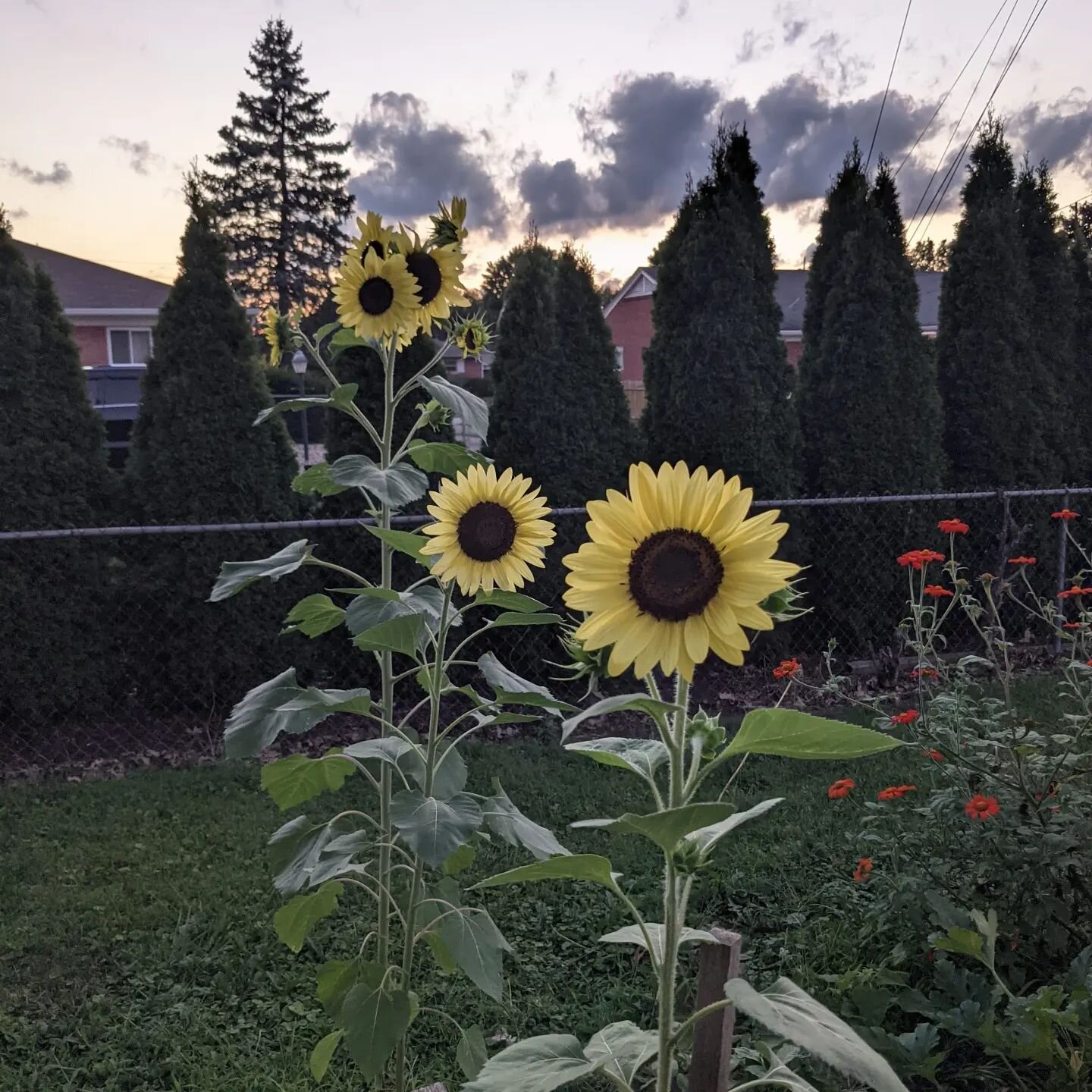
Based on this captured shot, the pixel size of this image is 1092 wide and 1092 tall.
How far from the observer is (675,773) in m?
1.04

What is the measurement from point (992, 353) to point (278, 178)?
39.1 metres

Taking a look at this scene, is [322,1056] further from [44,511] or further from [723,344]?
[723,344]

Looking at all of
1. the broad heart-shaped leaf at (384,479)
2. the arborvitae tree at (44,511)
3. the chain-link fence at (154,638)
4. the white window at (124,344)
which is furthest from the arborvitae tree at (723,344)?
the white window at (124,344)

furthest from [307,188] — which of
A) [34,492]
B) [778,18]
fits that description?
[34,492]

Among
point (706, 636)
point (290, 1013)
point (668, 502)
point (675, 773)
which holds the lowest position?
point (290, 1013)

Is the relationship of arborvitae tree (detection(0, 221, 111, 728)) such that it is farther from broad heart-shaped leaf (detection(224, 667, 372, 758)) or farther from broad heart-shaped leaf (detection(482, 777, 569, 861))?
broad heart-shaped leaf (detection(482, 777, 569, 861))

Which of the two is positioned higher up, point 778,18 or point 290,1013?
point 778,18

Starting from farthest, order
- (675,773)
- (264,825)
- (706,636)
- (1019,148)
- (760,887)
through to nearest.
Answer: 1. (1019,148)
2. (264,825)
3. (760,887)
4. (675,773)
5. (706,636)

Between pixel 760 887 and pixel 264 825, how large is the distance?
194cm

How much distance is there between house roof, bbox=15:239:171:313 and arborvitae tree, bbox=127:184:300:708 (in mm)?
22399

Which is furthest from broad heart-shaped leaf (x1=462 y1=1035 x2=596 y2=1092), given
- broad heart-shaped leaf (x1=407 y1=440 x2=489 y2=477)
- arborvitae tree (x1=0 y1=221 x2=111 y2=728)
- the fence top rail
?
arborvitae tree (x1=0 y1=221 x2=111 y2=728)

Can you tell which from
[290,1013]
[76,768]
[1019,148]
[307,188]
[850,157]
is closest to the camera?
[290,1013]

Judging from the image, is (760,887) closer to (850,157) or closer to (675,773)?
(675,773)

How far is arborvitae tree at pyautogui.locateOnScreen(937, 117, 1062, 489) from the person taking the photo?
256 inches
